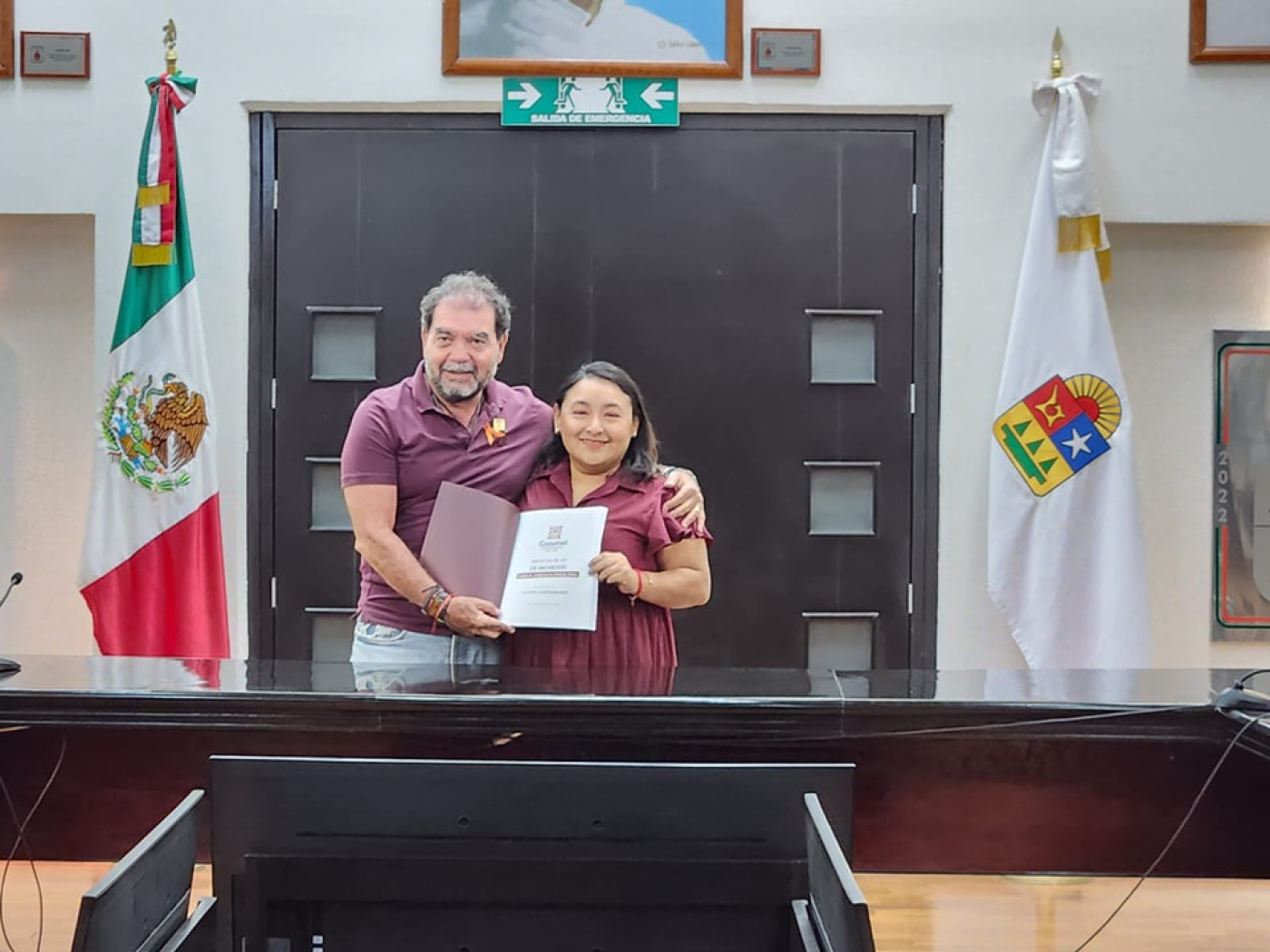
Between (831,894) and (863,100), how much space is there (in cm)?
317

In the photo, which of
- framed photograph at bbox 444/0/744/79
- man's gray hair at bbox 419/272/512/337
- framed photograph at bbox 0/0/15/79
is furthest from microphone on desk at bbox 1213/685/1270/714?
framed photograph at bbox 0/0/15/79

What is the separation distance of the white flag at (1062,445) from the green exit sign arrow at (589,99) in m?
1.10

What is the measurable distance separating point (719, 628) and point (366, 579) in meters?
1.55

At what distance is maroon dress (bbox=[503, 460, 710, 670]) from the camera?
7.02 ft

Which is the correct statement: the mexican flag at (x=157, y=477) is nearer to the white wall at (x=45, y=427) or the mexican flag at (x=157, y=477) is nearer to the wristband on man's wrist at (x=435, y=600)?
the white wall at (x=45, y=427)

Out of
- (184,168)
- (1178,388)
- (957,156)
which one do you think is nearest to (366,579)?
(184,168)

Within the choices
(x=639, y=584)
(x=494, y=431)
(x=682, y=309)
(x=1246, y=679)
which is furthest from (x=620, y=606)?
(x=682, y=309)

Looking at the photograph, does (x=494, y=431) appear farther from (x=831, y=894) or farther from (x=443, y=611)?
(x=831, y=894)

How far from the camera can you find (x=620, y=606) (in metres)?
2.17

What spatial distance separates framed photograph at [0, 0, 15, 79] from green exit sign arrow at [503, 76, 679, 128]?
142 cm

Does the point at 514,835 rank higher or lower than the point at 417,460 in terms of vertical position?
lower

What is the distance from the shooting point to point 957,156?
11.9ft

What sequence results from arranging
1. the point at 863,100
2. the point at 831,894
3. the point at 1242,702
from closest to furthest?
the point at 831,894
the point at 1242,702
the point at 863,100

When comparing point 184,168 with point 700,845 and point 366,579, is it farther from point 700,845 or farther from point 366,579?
point 700,845
